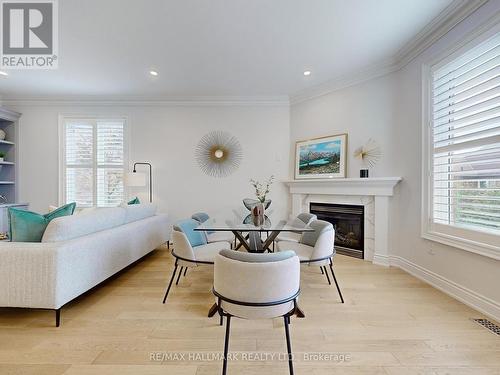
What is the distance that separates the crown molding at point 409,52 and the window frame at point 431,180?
216 mm

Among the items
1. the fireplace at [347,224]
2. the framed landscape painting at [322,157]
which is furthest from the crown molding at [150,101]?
the fireplace at [347,224]

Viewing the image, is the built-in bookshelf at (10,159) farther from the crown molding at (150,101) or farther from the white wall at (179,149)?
the crown molding at (150,101)

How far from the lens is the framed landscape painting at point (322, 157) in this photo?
12.5 feet

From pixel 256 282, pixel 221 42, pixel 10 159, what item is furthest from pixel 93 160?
pixel 256 282

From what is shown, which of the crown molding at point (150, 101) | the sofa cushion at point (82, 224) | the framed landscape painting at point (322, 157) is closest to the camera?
the sofa cushion at point (82, 224)

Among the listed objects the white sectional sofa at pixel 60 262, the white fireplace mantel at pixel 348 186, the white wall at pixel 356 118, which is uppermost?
the white wall at pixel 356 118

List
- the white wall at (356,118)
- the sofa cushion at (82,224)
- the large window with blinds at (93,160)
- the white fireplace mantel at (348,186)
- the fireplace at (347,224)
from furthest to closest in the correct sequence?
the large window with blinds at (93,160), the fireplace at (347,224), the white wall at (356,118), the white fireplace mantel at (348,186), the sofa cushion at (82,224)

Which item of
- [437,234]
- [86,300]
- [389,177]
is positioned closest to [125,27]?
[86,300]

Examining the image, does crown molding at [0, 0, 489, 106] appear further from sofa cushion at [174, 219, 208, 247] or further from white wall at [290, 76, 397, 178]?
sofa cushion at [174, 219, 208, 247]

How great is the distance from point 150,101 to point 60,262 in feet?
11.6

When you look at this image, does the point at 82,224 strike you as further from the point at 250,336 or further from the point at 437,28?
the point at 437,28

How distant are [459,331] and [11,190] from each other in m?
6.92

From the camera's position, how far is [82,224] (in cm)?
220

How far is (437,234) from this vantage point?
2553 mm
